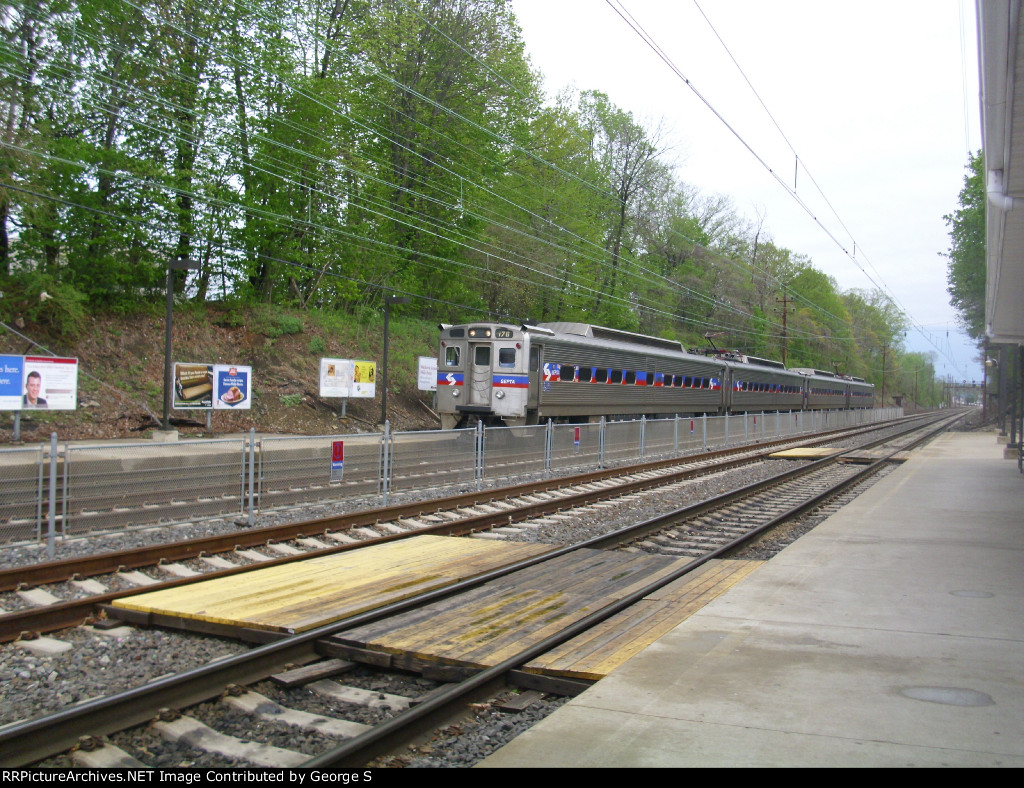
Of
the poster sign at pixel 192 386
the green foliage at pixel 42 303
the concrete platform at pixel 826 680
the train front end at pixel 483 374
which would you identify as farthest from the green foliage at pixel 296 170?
the concrete platform at pixel 826 680

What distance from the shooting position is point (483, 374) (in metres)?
22.2

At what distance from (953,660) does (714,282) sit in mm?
55448

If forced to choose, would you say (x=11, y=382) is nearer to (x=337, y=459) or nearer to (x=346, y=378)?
(x=337, y=459)

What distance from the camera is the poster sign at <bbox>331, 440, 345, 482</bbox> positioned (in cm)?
1332

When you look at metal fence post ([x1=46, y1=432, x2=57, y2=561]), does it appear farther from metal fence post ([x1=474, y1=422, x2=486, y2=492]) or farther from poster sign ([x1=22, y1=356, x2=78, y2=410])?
poster sign ([x1=22, y1=356, x2=78, y2=410])

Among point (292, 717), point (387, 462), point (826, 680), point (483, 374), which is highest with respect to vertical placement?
point (483, 374)

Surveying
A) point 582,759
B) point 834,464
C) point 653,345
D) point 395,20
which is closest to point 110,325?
point 395,20

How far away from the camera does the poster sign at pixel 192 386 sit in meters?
22.0

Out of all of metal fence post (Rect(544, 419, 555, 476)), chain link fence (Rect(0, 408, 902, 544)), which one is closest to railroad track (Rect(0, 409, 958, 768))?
chain link fence (Rect(0, 408, 902, 544))

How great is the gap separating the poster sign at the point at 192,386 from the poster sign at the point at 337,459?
10.4 meters

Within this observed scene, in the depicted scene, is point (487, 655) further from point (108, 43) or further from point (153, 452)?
point (108, 43)

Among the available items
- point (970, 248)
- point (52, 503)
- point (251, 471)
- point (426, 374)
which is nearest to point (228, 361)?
point (426, 374)

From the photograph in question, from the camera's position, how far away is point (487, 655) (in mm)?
5562

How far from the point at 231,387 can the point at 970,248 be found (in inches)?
1724
